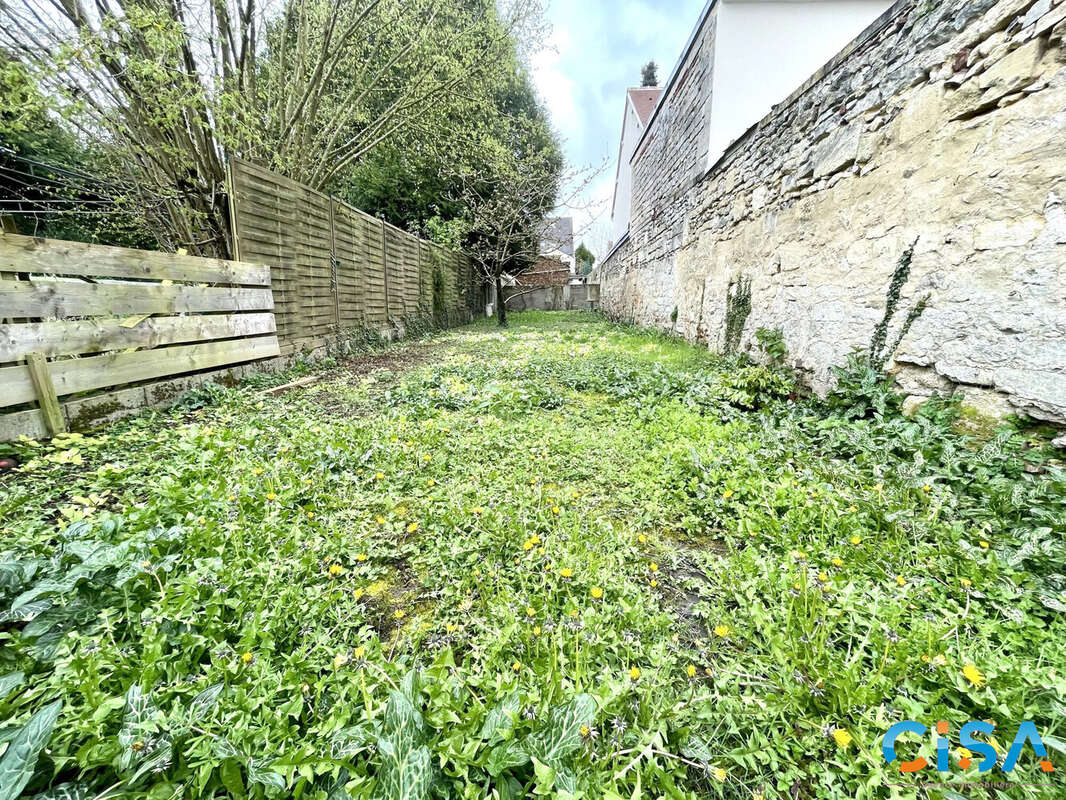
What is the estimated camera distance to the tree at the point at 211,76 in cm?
366

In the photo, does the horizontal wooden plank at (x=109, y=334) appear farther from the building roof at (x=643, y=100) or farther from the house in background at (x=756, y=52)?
the building roof at (x=643, y=100)

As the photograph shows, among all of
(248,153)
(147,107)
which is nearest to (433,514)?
(147,107)

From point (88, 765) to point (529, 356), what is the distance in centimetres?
564

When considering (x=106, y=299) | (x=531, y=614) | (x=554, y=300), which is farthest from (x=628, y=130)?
(x=531, y=614)

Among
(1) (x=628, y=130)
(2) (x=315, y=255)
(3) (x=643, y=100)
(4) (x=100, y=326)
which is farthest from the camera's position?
(3) (x=643, y=100)

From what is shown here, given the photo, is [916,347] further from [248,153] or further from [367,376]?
[248,153]

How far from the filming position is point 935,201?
7.72 ft

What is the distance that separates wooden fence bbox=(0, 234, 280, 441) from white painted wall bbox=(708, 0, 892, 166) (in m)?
6.54

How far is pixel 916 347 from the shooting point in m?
2.46

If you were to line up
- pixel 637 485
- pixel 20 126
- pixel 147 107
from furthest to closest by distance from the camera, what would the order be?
1. pixel 147 107
2. pixel 20 126
3. pixel 637 485

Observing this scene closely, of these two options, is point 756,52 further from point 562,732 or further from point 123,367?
point 123,367

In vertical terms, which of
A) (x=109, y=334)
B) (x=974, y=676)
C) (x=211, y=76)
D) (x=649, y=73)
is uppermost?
(x=649, y=73)

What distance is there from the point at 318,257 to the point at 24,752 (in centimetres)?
582

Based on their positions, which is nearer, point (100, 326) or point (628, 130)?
point (100, 326)
